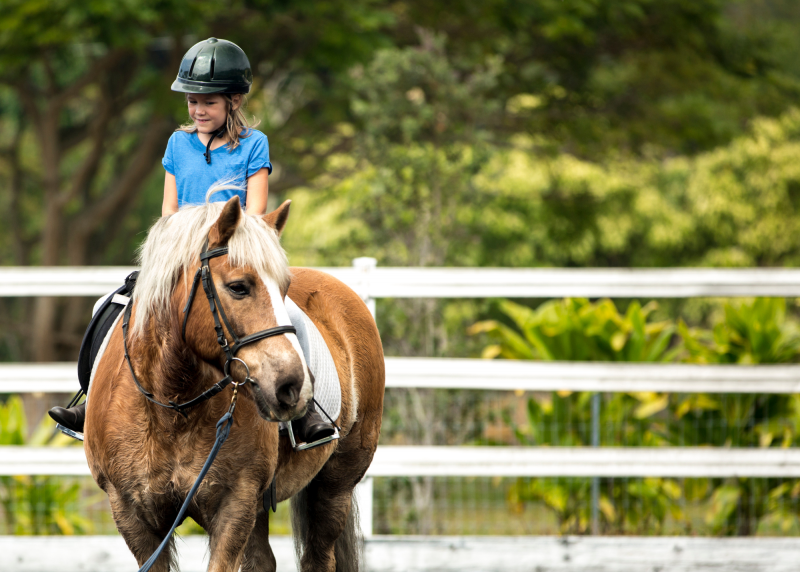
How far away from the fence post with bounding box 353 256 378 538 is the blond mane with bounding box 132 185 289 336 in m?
1.98

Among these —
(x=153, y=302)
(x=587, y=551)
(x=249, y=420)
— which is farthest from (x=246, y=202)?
(x=587, y=551)

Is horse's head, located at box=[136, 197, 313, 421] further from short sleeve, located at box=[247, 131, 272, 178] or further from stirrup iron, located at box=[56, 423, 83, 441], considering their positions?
stirrup iron, located at box=[56, 423, 83, 441]

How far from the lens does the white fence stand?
4.29 metres

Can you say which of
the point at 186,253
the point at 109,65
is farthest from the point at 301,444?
the point at 109,65

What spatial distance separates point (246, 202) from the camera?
2811 mm

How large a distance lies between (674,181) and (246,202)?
17.3 m

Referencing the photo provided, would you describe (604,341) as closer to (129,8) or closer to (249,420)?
(249,420)

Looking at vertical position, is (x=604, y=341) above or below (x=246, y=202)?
below

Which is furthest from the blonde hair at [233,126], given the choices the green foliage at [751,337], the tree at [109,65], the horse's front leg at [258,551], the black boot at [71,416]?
the tree at [109,65]

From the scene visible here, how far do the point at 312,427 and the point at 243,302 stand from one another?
0.56 m

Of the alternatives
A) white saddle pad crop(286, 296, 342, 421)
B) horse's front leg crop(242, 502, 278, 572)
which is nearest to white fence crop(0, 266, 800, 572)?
horse's front leg crop(242, 502, 278, 572)

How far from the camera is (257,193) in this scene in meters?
2.80

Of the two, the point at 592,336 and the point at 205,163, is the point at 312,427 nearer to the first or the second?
the point at 205,163

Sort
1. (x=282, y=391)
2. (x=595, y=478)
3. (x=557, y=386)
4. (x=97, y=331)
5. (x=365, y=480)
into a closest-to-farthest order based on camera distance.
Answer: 1. (x=282, y=391)
2. (x=97, y=331)
3. (x=365, y=480)
4. (x=557, y=386)
5. (x=595, y=478)
